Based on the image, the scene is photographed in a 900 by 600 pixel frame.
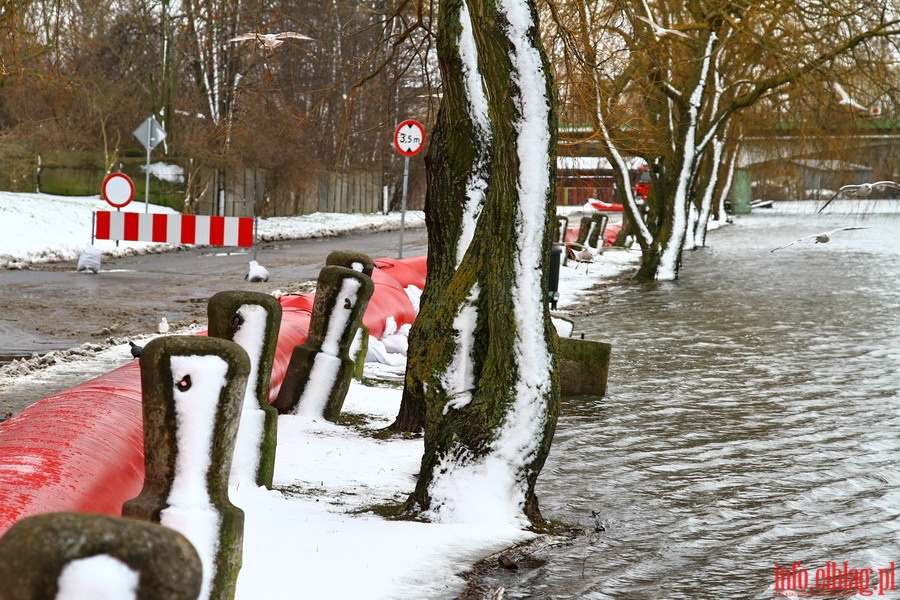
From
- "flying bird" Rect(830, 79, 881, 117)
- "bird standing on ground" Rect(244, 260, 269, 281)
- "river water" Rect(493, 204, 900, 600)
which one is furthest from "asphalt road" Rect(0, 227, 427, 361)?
"flying bird" Rect(830, 79, 881, 117)

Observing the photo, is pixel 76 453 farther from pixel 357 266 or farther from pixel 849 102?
pixel 849 102

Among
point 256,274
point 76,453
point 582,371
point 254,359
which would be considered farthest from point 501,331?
point 256,274

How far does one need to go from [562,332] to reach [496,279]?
4.80 metres

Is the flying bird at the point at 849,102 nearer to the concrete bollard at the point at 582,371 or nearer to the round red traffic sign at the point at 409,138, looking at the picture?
the round red traffic sign at the point at 409,138

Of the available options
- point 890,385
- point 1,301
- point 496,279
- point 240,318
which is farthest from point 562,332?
point 1,301

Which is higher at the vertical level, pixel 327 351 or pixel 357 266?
pixel 357 266

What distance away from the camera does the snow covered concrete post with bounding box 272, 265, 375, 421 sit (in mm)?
6672

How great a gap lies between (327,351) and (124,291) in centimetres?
802

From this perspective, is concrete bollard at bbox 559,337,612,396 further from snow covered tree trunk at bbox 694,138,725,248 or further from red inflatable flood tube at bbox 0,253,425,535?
snow covered tree trunk at bbox 694,138,725,248

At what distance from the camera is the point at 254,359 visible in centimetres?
505

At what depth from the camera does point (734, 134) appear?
3325 centimetres

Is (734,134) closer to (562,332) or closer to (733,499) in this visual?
(562,332)

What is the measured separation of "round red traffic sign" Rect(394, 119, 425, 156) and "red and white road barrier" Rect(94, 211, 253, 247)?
102 inches

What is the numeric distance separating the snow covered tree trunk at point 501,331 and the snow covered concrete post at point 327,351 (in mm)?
1063
